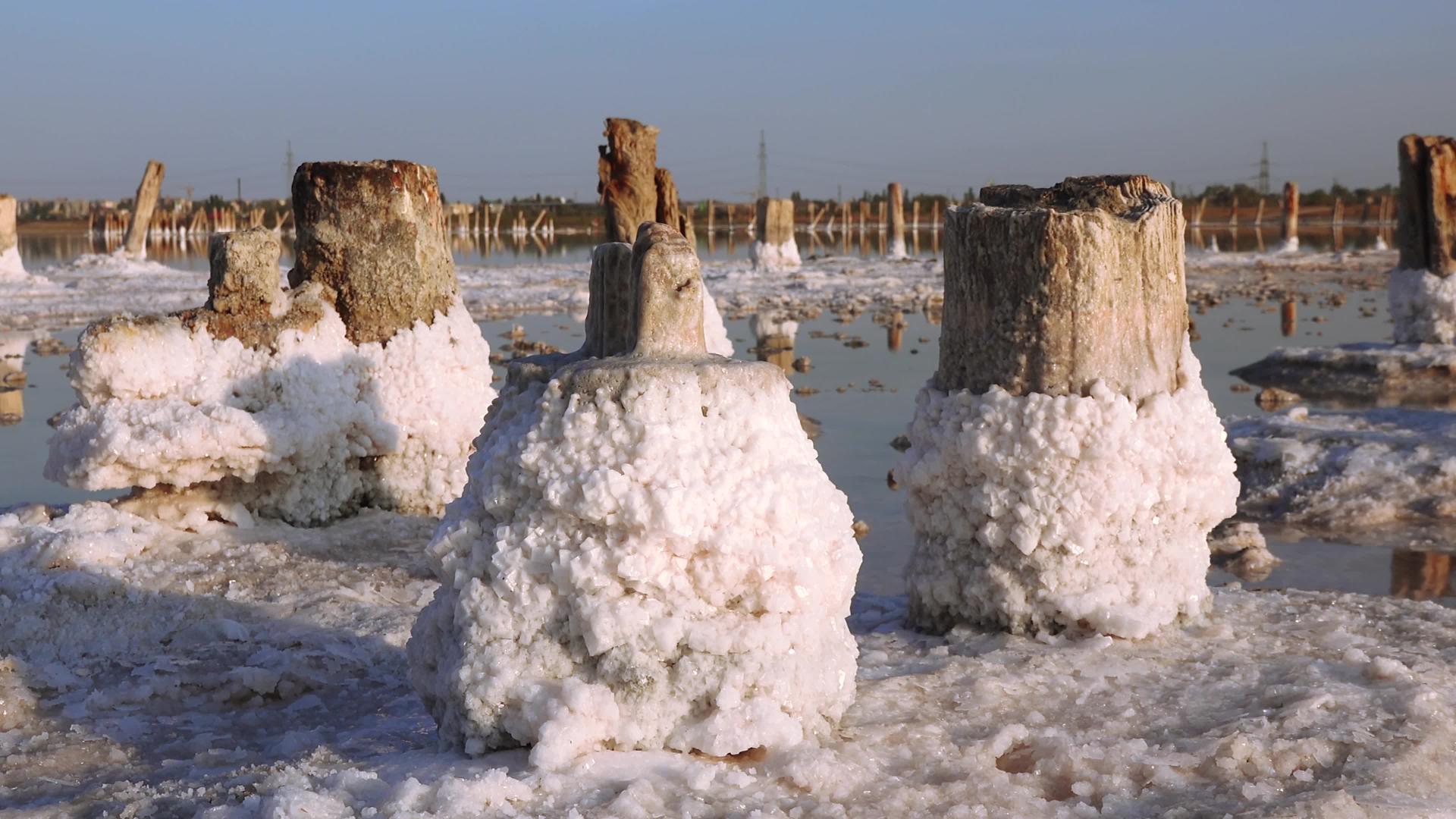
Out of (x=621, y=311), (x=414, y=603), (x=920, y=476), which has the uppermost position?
(x=621, y=311)

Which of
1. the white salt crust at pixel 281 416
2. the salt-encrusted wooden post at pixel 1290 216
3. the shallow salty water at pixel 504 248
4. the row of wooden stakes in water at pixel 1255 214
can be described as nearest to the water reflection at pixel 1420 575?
the white salt crust at pixel 281 416

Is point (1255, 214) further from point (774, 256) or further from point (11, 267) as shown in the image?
point (11, 267)

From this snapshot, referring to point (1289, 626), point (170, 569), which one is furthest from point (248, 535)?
point (1289, 626)

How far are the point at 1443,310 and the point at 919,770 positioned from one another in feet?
38.4

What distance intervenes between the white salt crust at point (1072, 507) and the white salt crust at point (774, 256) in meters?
26.3

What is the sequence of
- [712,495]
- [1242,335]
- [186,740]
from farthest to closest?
[1242,335]
[186,740]
[712,495]

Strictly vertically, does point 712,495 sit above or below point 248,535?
above

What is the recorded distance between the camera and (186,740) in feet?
12.7

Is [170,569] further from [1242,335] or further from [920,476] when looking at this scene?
[1242,335]

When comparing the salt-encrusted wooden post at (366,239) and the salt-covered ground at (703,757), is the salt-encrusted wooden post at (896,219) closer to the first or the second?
the salt-encrusted wooden post at (366,239)

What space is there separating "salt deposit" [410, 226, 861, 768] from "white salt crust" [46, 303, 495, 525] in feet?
9.61

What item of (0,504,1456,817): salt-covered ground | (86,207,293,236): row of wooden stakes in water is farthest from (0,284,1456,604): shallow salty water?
(86,207,293,236): row of wooden stakes in water

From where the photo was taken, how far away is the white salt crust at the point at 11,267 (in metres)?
24.2

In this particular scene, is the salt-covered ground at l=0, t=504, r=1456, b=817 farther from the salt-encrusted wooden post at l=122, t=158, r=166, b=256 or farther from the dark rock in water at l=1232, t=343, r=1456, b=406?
the salt-encrusted wooden post at l=122, t=158, r=166, b=256
